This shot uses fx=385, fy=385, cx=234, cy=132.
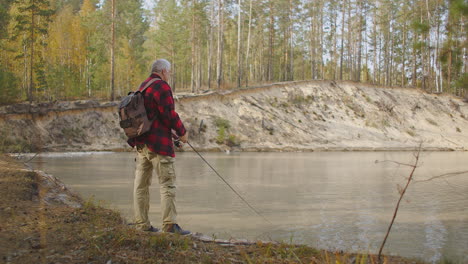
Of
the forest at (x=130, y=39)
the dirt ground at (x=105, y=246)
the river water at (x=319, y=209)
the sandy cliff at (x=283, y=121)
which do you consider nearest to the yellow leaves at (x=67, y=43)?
the forest at (x=130, y=39)

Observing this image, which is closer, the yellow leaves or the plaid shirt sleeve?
the plaid shirt sleeve

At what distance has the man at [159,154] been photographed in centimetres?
460

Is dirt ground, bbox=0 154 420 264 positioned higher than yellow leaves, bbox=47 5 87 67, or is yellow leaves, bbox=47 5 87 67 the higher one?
yellow leaves, bbox=47 5 87 67

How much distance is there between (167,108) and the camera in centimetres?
466

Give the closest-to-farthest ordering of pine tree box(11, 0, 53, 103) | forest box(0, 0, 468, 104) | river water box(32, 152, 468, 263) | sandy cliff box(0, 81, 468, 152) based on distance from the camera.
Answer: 1. river water box(32, 152, 468, 263)
2. sandy cliff box(0, 81, 468, 152)
3. pine tree box(11, 0, 53, 103)
4. forest box(0, 0, 468, 104)

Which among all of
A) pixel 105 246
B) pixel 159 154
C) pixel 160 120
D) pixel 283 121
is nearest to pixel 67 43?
pixel 283 121

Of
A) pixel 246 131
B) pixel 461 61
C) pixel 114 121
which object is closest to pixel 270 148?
pixel 246 131

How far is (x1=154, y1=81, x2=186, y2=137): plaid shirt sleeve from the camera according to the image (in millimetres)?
4629

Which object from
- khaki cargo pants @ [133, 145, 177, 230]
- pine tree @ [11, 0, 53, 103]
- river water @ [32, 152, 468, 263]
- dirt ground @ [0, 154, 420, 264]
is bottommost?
river water @ [32, 152, 468, 263]

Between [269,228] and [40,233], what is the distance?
2982 mm

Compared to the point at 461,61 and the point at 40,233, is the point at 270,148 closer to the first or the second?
the point at 461,61

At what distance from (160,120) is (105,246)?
1743mm

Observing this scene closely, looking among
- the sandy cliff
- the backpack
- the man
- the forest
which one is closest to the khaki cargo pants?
the man

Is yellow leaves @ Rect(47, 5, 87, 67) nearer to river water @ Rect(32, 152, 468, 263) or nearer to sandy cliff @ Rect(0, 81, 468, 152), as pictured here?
sandy cliff @ Rect(0, 81, 468, 152)
